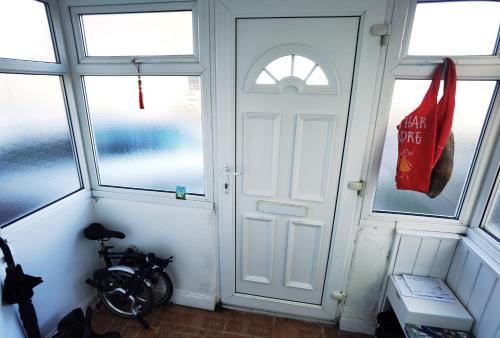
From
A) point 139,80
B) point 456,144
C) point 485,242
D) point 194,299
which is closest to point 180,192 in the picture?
point 139,80

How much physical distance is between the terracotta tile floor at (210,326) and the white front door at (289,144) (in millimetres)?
225

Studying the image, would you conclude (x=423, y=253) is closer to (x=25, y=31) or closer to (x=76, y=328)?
(x=76, y=328)

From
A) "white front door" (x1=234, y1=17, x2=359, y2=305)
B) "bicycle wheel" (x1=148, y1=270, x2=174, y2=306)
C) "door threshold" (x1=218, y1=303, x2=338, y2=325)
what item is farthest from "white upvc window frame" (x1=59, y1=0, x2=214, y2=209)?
"door threshold" (x1=218, y1=303, x2=338, y2=325)

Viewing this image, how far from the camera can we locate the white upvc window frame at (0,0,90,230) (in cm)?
154

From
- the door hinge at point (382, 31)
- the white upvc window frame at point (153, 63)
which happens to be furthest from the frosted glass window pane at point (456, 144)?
the white upvc window frame at point (153, 63)

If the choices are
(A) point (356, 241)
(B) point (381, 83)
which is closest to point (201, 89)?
(B) point (381, 83)

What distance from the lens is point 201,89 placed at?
1.71m

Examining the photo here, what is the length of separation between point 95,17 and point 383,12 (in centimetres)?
187

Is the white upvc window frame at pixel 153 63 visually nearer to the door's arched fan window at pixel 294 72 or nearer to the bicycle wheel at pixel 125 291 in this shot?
the door's arched fan window at pixel 294 72

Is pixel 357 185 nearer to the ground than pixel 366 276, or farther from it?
farther from it

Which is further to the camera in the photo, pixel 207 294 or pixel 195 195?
pixel 207 294

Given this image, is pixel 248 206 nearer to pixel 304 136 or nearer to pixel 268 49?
pixel 304 136

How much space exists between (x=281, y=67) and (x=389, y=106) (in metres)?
0.71

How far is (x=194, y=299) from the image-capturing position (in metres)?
2.19
